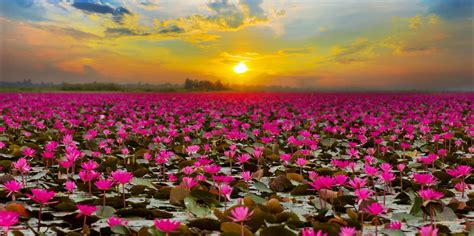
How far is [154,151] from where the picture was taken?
17.8ft

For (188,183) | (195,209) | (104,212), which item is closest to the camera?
(104,212)

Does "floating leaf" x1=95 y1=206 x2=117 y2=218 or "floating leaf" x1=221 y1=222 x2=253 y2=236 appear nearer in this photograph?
"floating leaf" x1=221 y1=222 x2=253 y2=236

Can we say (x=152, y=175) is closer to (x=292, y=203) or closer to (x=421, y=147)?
(x=292, y=203)

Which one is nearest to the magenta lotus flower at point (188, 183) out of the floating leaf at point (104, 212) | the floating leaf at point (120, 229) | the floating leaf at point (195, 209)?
the floating leaf at point (195, 209)

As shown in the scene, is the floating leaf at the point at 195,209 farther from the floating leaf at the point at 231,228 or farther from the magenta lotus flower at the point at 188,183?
the floating leaf at the point at 231,228

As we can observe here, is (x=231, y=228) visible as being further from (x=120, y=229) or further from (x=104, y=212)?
(x=104, y=212)

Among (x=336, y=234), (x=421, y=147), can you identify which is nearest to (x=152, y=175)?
(x=336, y=234)

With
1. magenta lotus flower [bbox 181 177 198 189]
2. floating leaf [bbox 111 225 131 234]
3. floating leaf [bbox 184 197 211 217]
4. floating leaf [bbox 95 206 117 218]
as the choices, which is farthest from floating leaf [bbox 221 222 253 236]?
magenta lotus flower [bbox 181 177 198 189]

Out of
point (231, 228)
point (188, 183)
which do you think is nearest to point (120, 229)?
point (231, 228)

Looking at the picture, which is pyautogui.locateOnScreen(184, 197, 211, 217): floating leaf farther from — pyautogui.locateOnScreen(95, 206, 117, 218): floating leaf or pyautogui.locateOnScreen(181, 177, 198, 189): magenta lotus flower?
pyautogui.locateOnScreen(95, 206, 117, 218): floating leaf

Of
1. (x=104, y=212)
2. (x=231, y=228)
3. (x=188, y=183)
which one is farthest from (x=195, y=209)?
(x=231, y=228)

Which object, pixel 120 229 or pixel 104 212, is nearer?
pixel 120 229

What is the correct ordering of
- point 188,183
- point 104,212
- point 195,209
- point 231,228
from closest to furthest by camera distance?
point 231,228
point 104,212
point 195,209
point 188,183

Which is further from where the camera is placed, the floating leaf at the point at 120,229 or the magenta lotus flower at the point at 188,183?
the magenta lotus flower at the point at 188,183
